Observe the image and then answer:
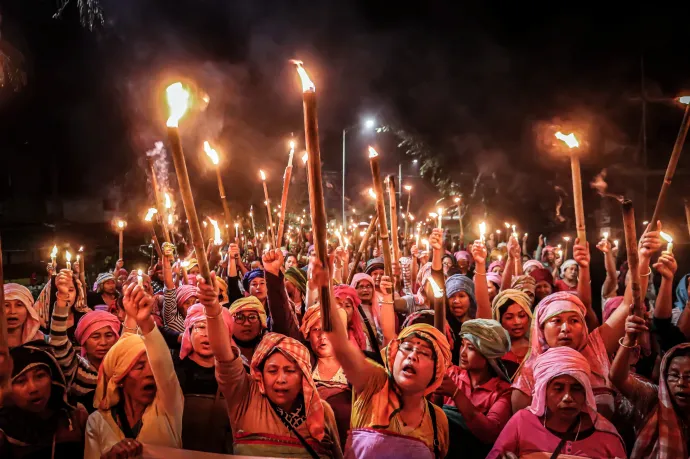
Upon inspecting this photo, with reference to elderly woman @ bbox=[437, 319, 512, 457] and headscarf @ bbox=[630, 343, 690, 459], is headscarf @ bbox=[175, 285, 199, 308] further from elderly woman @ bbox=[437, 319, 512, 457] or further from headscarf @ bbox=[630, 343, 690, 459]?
headscarf @ bbox=[630, 343, 690, 459]

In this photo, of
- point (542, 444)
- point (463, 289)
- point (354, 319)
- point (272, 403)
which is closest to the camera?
point (542, 444)

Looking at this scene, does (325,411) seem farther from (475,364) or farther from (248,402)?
(475,364)

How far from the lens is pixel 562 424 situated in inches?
119

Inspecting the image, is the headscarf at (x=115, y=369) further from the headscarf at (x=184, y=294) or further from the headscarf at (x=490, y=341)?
the headscarf at (x=490, y=341)

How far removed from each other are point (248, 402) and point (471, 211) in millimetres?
22781

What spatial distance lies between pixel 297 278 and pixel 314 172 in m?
4.31

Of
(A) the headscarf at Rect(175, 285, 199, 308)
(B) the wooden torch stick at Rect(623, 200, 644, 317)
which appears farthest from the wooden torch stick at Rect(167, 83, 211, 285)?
(A) the headscarf at Rect(175, 285, 199, 308)

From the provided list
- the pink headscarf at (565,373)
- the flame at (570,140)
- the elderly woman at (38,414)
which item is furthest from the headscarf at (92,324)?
the flame at (570,140)

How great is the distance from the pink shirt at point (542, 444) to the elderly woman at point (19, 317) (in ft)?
12.3

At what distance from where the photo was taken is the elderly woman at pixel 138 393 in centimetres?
313

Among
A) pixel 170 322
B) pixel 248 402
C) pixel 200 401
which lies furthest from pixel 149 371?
pixel 170 322

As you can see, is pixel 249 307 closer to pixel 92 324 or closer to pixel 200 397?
pixel 200 397

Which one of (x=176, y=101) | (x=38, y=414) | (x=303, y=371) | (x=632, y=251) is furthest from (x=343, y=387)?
(x=176, y=101)

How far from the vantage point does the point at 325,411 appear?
10.9 ft
